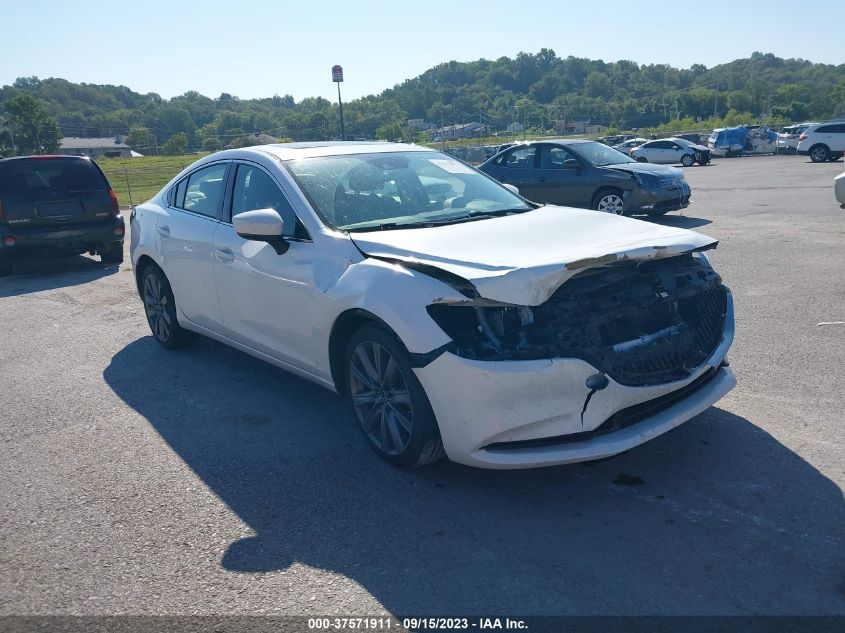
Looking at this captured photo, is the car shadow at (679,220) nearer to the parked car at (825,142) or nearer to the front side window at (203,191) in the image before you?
the front side window at (203,191)

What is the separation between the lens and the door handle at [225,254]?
518 cm

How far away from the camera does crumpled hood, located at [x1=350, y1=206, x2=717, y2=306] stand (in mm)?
3477

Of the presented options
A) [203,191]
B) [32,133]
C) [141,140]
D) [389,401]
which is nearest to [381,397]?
[389,401]

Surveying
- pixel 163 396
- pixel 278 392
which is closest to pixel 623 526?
pixel 278 392

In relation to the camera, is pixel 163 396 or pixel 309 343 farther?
pixel 163 396

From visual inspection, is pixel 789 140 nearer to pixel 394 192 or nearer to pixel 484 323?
pixel 394 192

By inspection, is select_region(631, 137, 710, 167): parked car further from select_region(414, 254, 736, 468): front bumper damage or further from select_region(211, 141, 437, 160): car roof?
select_region(414, 254, 736, 468): front bumper damage

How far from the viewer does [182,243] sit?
5879mm

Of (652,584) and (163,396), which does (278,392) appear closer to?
(163,396)

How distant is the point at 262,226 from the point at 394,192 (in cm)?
97

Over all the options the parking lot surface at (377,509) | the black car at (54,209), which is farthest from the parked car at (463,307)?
the black car at (54,209)

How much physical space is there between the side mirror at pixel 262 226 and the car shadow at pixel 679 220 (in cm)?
980

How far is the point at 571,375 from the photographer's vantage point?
3.39 meters

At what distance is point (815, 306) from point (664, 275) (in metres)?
3.66
